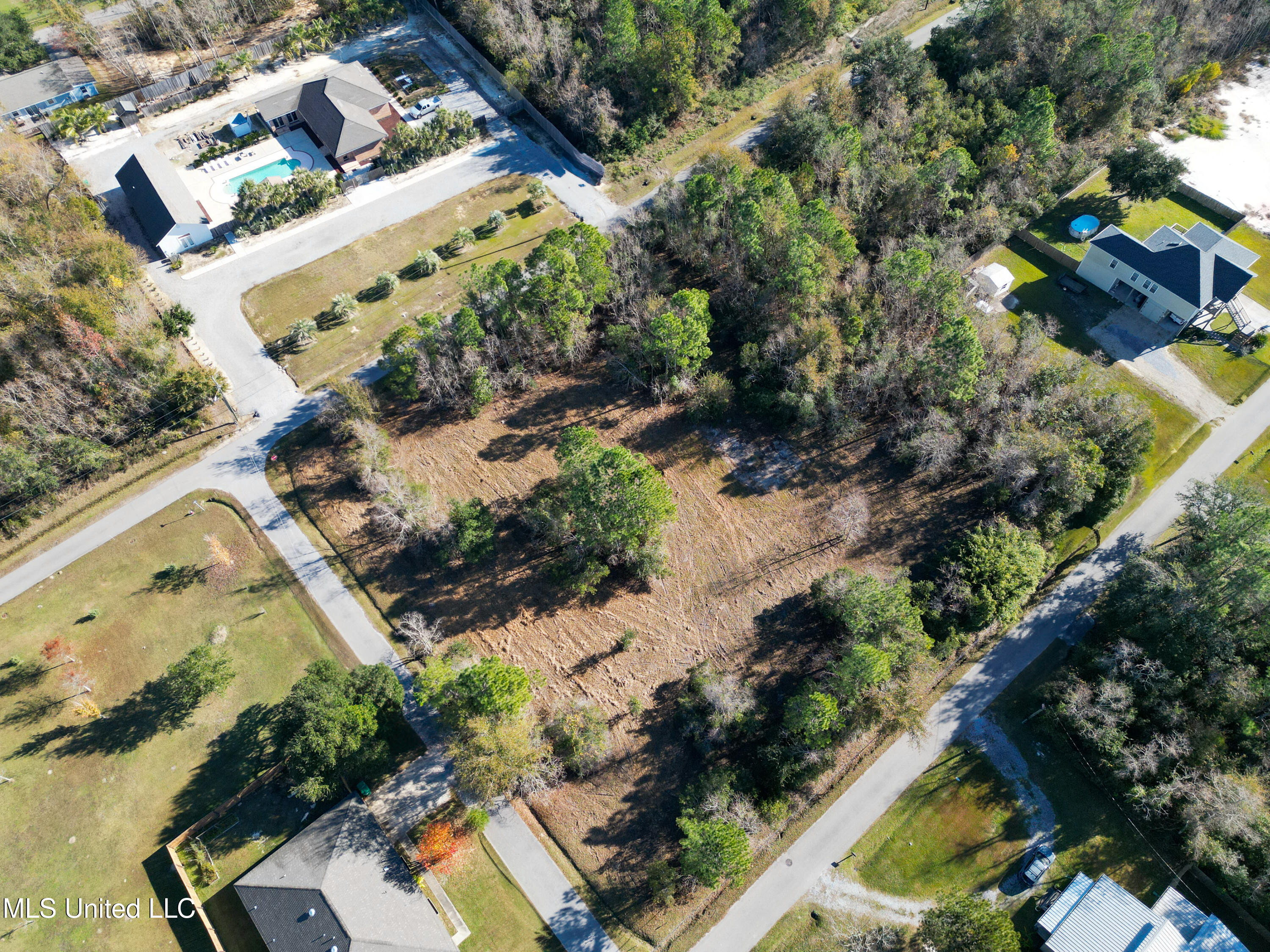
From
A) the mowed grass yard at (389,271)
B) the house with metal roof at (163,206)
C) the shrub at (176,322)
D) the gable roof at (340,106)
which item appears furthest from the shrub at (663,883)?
the gable roof at (340,106)

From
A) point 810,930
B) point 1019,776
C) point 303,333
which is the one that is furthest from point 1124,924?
point 303,333

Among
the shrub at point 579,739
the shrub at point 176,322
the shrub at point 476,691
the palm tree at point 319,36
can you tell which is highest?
the palm tree at point 319,36

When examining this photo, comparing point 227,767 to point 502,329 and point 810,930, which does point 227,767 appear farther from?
point 502,329

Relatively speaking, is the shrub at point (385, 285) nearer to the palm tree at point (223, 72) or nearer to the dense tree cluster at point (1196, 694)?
the palm tree at point (223, 72)

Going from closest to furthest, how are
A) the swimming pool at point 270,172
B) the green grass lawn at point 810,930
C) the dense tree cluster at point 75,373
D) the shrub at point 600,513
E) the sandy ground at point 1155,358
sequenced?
the green grass lawn at point 810,930 < the shrub at point 600,513 < the dense tree cluster at point 75,373 < the sandy ground at point 1155,358 < the swimming pool at point 270,172

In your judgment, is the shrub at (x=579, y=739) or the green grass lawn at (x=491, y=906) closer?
the green grass lawn at (x=491, y=906)

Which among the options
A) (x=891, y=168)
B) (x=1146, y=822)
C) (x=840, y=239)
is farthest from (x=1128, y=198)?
(x=1146, y=822)
